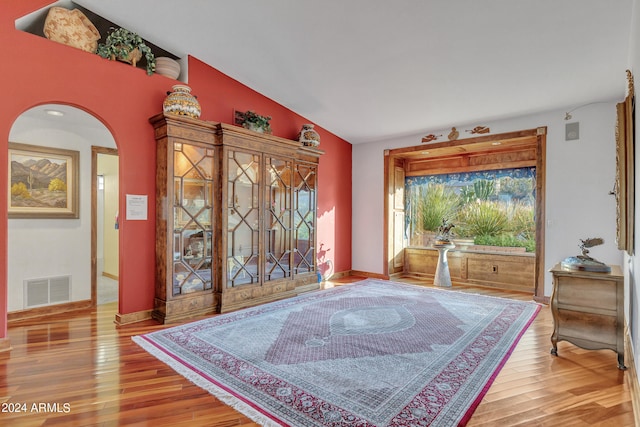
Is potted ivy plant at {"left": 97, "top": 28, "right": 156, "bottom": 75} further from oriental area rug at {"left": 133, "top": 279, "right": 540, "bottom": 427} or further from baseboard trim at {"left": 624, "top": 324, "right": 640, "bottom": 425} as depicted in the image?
baseboard trim at {"left": 624, "top": 324, "right": 640, "bottom": 425}

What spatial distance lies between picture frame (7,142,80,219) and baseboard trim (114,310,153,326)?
62.0 inches

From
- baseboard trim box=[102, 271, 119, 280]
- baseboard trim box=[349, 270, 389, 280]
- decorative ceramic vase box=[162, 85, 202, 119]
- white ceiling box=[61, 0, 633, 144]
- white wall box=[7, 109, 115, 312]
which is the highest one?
white ceiling box=[61, 0, 633, 144]

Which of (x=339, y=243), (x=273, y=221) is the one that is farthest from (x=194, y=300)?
(x=339, y=243)

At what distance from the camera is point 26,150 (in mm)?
3879

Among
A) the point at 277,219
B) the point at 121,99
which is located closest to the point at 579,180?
the point at 277,219

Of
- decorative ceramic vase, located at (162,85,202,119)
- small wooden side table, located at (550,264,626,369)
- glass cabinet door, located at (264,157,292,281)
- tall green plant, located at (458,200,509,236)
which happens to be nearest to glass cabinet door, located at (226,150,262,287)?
glass cabinet door, located at (264,157,292,281)

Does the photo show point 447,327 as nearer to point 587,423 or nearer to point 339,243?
point 587,423

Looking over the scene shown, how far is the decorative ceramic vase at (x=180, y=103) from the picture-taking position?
12.0ft

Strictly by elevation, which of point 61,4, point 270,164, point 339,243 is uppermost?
point 61,4

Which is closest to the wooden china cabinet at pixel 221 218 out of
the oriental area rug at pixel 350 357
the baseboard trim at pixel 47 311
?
the oriental area rug at pixel 350 357

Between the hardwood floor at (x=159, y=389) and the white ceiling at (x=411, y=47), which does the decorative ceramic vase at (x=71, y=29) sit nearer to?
the white ceiling at (x=411, y=47)

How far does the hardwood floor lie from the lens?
1.90 metres

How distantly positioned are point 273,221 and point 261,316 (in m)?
1.35

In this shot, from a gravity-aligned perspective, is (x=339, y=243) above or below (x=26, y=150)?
below
